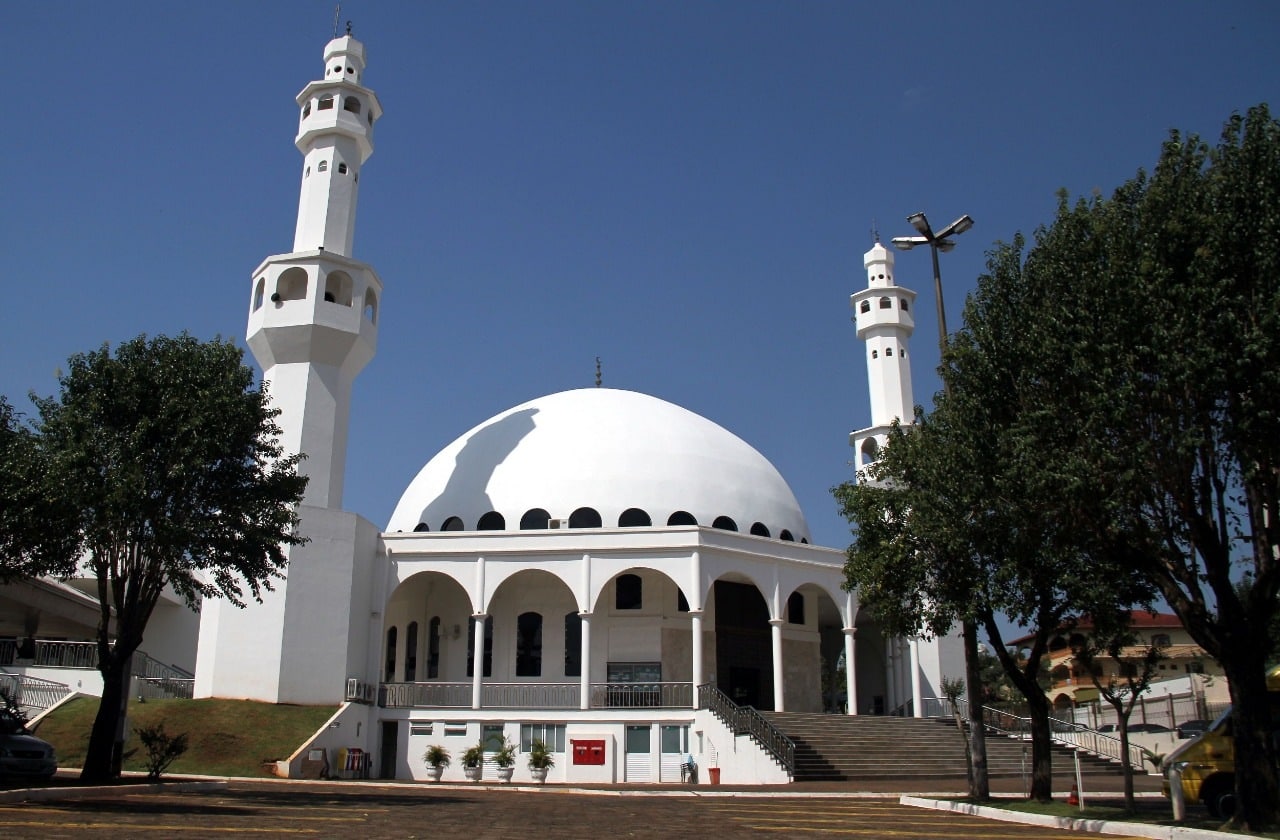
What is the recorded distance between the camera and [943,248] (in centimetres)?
2028

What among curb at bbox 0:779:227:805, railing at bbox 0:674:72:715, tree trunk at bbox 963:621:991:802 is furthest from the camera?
railing at bbox 0:674:72:715

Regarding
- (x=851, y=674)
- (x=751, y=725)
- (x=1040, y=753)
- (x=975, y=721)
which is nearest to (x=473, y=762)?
(x=751, y=725)

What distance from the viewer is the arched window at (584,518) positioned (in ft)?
115

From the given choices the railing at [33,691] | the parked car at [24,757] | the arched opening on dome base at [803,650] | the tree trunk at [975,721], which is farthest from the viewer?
the arched opening on dome base at [803,650]

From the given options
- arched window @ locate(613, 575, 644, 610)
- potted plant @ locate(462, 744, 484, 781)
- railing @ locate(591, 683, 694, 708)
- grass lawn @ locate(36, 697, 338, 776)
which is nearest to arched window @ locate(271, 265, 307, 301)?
grass lawn @ locate(36, 697, 338, 776)

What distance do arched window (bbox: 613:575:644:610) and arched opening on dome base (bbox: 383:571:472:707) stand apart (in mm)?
4782

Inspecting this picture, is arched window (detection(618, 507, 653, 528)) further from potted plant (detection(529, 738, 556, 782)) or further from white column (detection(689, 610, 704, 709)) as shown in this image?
potted plant (detection(529, 738, 556, 782))

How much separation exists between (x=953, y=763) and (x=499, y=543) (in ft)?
46.9

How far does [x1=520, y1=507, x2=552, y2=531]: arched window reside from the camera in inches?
1387

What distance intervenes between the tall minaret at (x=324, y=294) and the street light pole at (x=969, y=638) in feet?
60.5

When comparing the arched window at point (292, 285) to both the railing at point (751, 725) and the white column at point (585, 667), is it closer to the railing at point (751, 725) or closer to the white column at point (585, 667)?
the white column at point (585, 667)

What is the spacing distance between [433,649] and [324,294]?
1227 centimetres

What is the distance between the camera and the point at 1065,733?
33.2 meters

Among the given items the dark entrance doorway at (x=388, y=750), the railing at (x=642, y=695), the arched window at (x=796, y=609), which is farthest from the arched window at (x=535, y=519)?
the arched window at (x=796, y=609)
